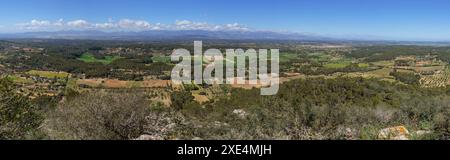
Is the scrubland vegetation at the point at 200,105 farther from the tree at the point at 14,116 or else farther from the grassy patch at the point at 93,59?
the grassy patch at the point at 93,59

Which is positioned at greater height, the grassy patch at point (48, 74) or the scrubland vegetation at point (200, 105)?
the scrubland vegetation at point (200, 105)

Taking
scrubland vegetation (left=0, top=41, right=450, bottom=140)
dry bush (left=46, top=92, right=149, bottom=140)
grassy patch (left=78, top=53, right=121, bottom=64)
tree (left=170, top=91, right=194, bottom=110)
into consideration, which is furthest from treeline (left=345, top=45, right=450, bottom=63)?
dry bush (left=46, top=92, right=149, bottom=140)

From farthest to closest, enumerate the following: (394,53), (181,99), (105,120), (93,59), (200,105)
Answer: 1. (394,53)
2. (93,59)
3. (181,99)
4. (200,105)
5. (105,120)

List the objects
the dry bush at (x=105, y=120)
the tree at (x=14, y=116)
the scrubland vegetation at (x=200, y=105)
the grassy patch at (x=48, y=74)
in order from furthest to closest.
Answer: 1. the grassy patch at (x=48, y=74)
2. the dry bush at (x=105, y=120)
3. the scrubland vegetation at (x=200, y=105)
4. the tree at (x=14, y=116)

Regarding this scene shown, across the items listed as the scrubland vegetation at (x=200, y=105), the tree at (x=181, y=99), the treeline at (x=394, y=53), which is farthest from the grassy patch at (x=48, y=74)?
the treeline at (x=394, y=53)

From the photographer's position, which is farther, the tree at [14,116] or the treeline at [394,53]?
the treeline at [394,53]

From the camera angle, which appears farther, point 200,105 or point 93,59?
point 93,59

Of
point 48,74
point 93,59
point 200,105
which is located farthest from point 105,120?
point 93,59

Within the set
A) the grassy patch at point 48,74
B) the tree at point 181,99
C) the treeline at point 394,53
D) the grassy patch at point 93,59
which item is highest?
the treeline at point 394,53

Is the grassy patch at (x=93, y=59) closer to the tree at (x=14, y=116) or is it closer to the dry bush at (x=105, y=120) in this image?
the dry bush at (x=105, y=120)

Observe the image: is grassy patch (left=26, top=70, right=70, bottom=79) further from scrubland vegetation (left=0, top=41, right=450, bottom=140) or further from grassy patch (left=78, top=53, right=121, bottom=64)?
grassy patch (left=78, top=53, right=121, bottom=64)

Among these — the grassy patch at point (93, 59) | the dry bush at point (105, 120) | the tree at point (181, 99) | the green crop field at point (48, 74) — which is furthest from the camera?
the grassy patch at point (93, 59)

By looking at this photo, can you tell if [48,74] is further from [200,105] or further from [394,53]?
[394,53]
